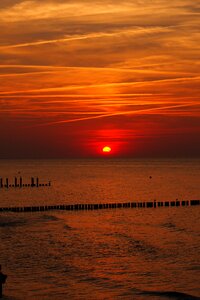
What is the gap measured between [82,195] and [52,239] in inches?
2301

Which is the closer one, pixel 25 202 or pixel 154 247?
pixel 154 247

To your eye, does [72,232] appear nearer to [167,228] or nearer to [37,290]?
[167,228]

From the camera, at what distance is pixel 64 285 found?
33.2m

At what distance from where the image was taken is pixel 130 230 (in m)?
56.4

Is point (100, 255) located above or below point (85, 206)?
above

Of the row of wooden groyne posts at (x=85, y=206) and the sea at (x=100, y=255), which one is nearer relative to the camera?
the sea at (x=100, y=255)

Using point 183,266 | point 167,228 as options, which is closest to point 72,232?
point 167,228

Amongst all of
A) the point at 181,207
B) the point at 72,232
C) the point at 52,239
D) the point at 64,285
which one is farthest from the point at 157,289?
the point at 181,207

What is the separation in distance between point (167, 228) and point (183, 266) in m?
19.8

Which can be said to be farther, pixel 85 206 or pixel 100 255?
pixel 85 206

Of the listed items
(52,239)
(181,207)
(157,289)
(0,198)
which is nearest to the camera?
(157,289)

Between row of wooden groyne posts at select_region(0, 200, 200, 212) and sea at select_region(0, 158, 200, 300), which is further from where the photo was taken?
row of wooden groyne posts at select_region(0, 200, 200, 212)

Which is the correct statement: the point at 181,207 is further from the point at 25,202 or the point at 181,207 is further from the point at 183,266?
the point at 183,266

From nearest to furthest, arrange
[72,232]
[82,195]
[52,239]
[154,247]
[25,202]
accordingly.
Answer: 1. [154,247]
2. [52,239]
3. [72,232]
4. [25,202]
5. [82,195]
